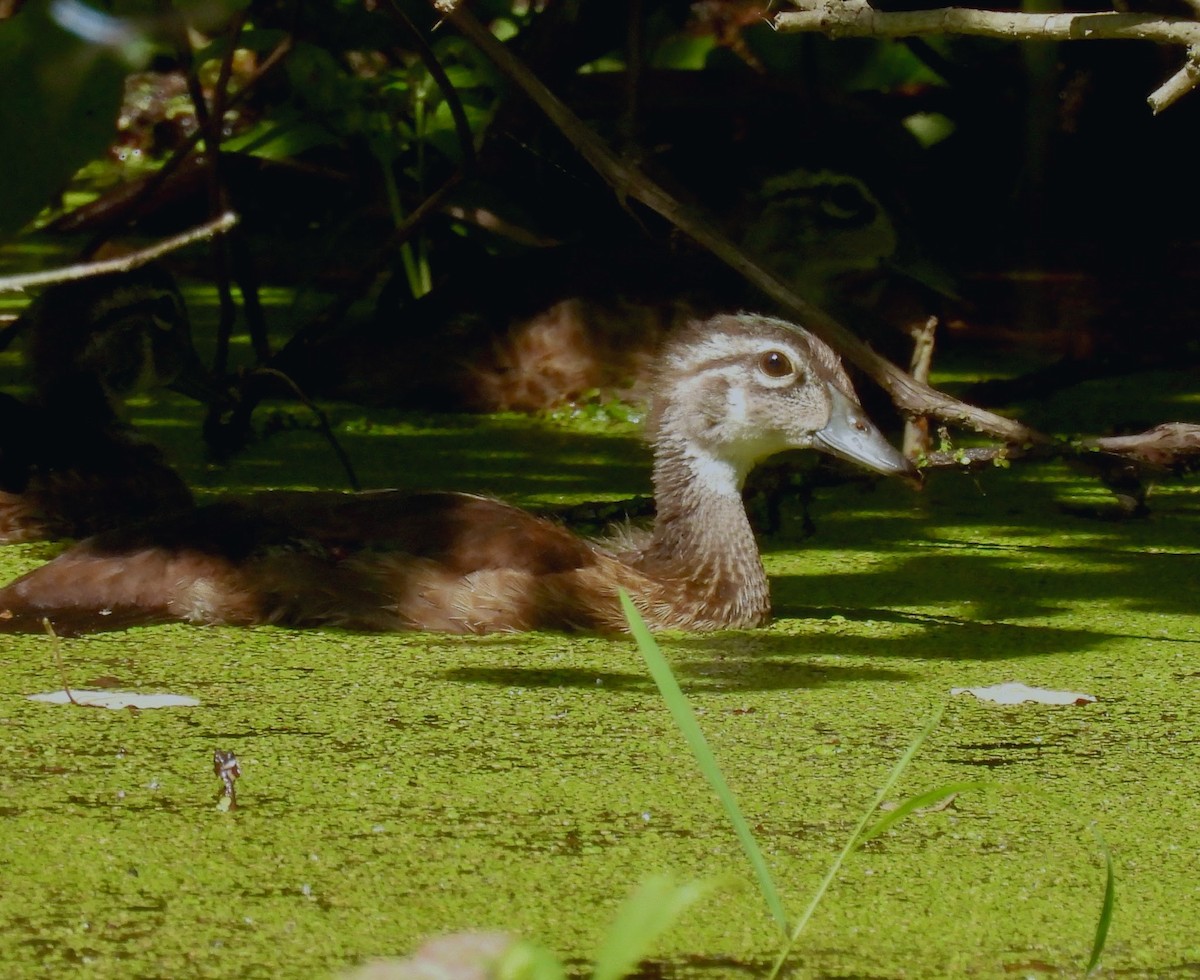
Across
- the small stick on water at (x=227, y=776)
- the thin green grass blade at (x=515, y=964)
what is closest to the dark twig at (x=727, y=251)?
the small stick on water at (x=227, y=776)

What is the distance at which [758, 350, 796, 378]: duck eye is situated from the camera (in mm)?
5355

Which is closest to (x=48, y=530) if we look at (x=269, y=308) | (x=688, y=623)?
(x=688, y=623)

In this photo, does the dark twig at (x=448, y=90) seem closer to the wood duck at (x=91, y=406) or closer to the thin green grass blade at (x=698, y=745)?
the wood duck at (x=91, y=406)

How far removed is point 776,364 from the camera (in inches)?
211

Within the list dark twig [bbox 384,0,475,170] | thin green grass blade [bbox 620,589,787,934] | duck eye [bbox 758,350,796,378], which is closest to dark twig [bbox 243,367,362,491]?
dark twig [bbox 384,0,475,170]

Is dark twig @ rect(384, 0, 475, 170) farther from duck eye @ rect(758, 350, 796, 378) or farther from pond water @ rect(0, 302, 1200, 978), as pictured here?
pond water @ rect(0, 302, 1200, 978)

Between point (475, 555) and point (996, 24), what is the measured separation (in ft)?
6.56

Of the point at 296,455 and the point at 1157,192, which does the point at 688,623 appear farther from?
the point at 1157,192

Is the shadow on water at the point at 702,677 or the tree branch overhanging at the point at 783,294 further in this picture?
the tree branch overhanging at the point at 783,294

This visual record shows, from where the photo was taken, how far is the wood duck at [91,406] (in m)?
5.96

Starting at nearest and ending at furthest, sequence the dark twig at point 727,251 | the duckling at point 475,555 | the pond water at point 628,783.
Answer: the pond water at point 628,783, the duckling at point 475,555, the dark twig at point 727,251

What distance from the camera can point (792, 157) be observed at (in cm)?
863

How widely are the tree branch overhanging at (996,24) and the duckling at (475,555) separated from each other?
1793 mm

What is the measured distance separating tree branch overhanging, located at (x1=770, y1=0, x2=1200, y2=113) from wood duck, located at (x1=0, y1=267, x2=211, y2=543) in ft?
10.3
